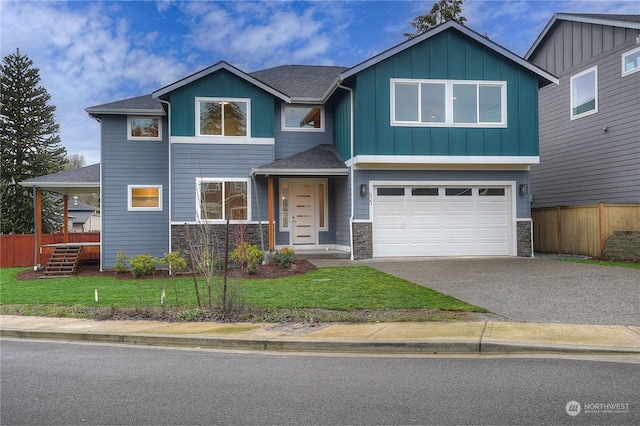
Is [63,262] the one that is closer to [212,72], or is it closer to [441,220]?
[212,72]

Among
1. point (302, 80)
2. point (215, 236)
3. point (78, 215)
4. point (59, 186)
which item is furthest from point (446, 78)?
point (78, 215)

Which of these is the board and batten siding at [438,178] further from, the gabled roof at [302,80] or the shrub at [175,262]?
the shrub at [175,262]

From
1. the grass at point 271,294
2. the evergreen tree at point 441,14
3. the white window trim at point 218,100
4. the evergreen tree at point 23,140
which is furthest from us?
the evergreen tree at point 441,14

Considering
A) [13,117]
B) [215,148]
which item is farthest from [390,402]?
[13,117]

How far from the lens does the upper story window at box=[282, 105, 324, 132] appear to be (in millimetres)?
18641

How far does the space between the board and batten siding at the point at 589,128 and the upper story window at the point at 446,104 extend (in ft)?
14.2

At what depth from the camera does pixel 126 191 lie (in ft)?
59.6

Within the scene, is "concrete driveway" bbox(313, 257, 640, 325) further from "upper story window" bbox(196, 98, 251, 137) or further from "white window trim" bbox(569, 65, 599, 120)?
"white window trim" bbox(569, 65, 599, 120)

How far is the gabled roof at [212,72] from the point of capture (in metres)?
16.3

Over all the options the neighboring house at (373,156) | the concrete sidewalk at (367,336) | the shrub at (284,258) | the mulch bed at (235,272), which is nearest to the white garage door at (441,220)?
the neighboring house at (373,156)

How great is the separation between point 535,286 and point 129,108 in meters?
14.6

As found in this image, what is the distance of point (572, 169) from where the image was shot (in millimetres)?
19844

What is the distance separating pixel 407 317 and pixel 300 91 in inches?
493

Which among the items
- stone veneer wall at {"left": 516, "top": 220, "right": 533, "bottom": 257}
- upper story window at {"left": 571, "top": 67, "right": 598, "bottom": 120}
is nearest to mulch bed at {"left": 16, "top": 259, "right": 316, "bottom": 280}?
stone veneer wall at {"left": 516, "top": 220, "right": 533, "bottom": 257}
